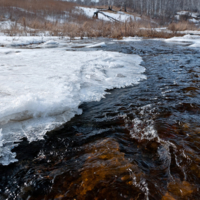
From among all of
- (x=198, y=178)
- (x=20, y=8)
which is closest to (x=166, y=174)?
(x=198, y=178)

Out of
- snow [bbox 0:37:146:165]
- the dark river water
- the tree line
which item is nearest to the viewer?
the dark river water

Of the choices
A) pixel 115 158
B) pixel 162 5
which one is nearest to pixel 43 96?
pixel 115 158

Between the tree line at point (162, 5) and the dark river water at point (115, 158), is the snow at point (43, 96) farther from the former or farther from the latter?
the tree line at point (162, 5)

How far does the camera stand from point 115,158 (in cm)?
111

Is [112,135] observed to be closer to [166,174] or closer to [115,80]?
[166,174]

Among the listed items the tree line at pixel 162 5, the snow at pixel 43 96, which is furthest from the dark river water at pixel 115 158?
A: the tree line at pixel 162 5

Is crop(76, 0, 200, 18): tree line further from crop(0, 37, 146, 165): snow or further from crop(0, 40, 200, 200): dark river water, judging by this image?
crop(0, 40, 200, 200): dark river water

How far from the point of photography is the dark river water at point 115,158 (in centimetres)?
89

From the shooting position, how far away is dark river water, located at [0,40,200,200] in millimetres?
887

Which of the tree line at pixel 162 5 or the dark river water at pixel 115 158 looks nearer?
the dark river water at pixel 115 158

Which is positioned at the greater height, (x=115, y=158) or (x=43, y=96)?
(x=43, y=96)

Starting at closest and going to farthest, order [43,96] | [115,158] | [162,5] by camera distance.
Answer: [115,158]
[43,96]
[162,5]

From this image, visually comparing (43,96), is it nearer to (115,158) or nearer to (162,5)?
(115,158)

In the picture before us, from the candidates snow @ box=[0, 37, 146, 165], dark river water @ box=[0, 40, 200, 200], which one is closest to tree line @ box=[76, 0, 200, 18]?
snow @ box=[0, 37, 146, 165]
